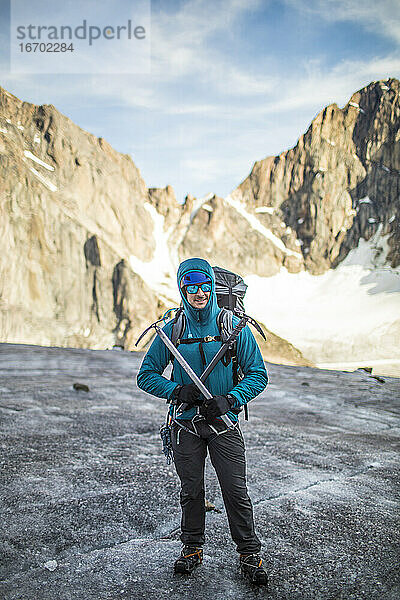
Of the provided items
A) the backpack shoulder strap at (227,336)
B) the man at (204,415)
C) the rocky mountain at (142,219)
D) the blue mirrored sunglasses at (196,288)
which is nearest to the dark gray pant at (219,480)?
the man at (204,415)

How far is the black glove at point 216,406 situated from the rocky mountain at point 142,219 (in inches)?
1837

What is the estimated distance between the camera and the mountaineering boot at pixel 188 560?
10.1 ft

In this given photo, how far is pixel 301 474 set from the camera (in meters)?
5.56

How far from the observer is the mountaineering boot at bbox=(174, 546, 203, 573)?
307 centimetres

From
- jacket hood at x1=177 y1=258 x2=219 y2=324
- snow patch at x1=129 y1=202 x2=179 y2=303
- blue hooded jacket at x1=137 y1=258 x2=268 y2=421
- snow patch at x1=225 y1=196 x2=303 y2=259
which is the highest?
snow patch at x1=225 y1=196 x2=303 y2=259

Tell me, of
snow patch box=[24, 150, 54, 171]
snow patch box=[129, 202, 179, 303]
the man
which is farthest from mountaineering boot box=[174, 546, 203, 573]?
snow patch box=[24, 150, 54, 171]

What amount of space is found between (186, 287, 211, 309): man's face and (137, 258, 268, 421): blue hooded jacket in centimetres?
3

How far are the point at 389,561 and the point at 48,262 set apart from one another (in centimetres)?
5316

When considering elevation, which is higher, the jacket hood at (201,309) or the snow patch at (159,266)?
the snow patch at (159,266)

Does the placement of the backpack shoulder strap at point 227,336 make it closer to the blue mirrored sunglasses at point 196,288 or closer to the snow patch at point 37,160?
the blue mirrored sunglasses at point 196,288

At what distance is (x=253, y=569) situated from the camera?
2979 millimetres

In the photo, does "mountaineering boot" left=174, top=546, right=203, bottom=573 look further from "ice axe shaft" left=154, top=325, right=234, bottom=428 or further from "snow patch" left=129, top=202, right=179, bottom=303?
"snow patch" left=129, top=202, right=179, bottom=303

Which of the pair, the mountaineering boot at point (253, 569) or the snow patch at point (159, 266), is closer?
the mountaineering boot at point (253, 569)

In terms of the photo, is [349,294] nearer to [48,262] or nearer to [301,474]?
[48,262]
